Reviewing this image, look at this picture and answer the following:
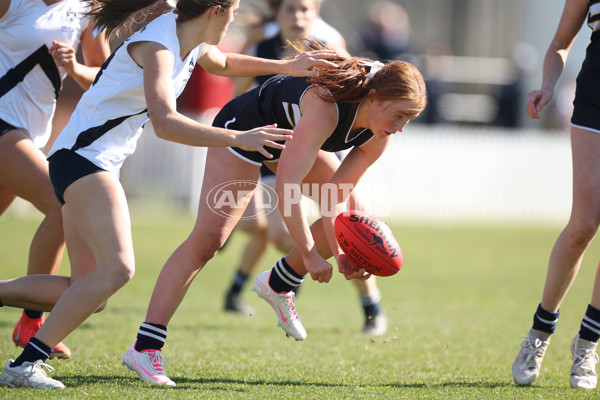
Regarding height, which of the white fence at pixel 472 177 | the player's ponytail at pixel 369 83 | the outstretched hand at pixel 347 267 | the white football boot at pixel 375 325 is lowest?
the white fence at pixel 472 177

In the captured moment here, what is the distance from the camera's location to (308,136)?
3852 millimetres

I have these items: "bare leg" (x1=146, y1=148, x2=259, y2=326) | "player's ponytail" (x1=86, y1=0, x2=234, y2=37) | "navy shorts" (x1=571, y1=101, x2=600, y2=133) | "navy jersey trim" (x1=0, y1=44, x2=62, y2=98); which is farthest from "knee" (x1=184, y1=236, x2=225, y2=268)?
"navy shorts" (x1=571, y1=101, x2=600, y2=133)

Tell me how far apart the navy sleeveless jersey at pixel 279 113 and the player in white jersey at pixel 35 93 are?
0.94 metres

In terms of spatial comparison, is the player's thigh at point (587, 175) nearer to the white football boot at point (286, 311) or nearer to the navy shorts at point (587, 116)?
the navy shorts at point (587, 116)

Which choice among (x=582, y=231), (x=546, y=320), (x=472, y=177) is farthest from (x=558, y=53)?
(x=472, y=177)

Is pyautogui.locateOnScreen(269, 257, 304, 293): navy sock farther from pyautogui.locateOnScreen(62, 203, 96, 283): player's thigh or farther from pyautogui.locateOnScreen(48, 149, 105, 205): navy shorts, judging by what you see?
pyautogui.locateOnScreen(48, 149, 105, 205): navy shorts

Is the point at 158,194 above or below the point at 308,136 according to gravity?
below

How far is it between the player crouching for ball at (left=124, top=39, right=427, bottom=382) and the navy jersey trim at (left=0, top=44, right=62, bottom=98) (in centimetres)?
107

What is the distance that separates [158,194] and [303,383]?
41.7 ft

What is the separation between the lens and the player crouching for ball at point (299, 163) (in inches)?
154

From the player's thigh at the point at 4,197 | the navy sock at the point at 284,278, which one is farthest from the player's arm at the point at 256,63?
the player's thigh at the point at 4,197

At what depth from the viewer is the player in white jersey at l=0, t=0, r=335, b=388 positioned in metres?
3.51

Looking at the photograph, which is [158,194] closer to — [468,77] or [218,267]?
[218,267]

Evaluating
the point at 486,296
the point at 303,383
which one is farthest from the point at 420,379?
the point at 486,296
